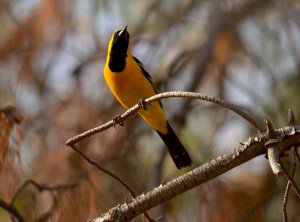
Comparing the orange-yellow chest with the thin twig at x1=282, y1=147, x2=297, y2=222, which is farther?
the orange-yellow chest

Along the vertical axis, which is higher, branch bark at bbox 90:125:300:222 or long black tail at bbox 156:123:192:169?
branch bark at bbox 90:125:300:222

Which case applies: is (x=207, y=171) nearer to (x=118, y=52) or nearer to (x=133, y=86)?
(x=133, y=86)

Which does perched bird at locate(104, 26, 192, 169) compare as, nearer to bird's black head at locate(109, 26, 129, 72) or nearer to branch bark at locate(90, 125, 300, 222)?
bird's black head at locate(109, 26, 129, 72)

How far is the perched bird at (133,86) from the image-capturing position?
3518mm

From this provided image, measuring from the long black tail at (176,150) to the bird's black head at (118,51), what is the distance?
0.48 metres

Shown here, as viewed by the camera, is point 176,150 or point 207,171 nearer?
point 207,171

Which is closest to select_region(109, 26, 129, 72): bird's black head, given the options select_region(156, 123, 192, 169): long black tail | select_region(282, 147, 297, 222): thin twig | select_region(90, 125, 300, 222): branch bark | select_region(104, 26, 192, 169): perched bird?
select_region(104, 26, 192, 169): perched bird

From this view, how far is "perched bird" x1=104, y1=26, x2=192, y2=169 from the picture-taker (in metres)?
3.52

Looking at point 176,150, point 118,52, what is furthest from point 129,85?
point 176,150

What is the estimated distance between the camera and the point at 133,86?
139 inches

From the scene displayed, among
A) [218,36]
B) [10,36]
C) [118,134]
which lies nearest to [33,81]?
[10,36]

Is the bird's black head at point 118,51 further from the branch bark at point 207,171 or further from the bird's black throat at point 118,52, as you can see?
the branch bark at point 207,171

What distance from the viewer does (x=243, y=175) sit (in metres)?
4.09

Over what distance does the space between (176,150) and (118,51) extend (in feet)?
2.11
